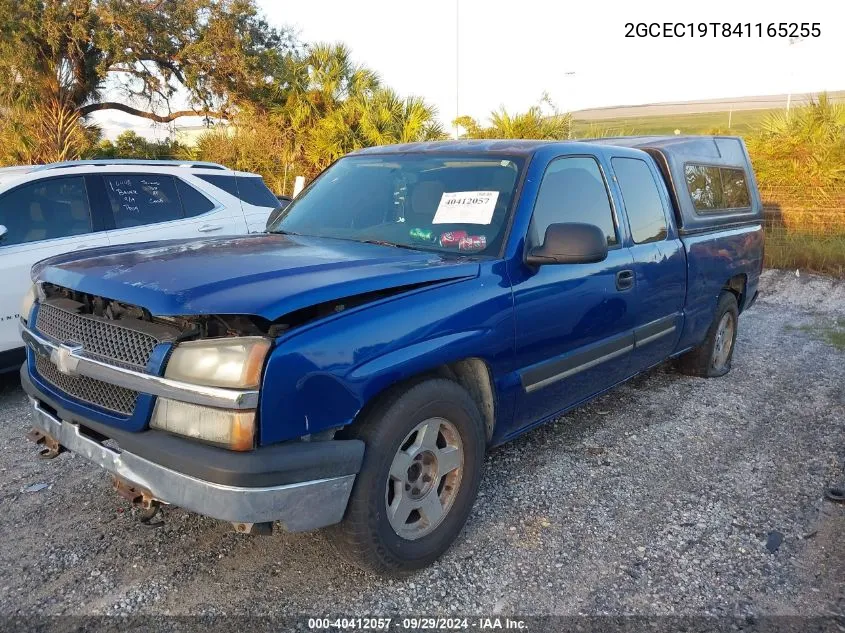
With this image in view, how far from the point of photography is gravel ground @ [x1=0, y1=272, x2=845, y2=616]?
265 centimetres

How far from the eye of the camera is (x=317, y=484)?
2.29m

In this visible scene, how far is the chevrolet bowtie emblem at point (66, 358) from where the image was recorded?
2541mm

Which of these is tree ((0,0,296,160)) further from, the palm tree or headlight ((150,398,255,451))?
headlight ((150,398,255,451))

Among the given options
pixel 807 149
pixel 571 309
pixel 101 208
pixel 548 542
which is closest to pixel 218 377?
pixel 548 542

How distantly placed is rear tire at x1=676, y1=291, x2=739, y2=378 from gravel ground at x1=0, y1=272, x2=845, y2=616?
1033 millimetres

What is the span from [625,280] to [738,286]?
2.49 metres

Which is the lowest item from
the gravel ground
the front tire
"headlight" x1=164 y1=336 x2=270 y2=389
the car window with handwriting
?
the gravel ground

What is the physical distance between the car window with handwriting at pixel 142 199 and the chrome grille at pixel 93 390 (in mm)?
3062

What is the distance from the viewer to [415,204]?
354 cm

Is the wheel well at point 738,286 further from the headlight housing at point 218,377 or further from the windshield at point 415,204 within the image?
the headlight housing at point 218,377

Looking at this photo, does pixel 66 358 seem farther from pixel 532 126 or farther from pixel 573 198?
pixel 532 126

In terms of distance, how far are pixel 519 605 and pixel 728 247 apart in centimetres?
382

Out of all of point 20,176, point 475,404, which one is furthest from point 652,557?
point 20,176

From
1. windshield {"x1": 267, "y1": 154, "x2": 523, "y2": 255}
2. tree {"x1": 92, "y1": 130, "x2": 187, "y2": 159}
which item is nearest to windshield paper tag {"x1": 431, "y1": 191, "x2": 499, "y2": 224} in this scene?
windshield {"x1": 267, "y1": 154, "x2": 523, "y2": 255}
